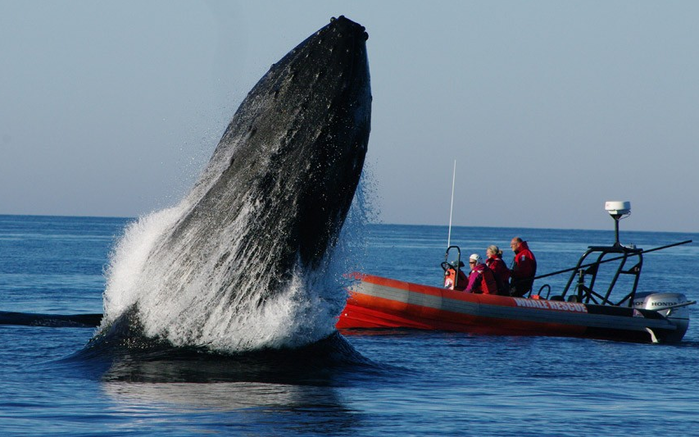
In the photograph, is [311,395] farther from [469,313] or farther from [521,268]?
[521,268]

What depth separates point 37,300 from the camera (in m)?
21.1

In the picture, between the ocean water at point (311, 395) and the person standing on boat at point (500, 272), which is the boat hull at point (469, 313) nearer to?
the person standing on boat at point (500, 272)

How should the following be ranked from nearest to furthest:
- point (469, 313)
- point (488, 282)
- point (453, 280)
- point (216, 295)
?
point (216, 295)
point (469, 313)
point (488, 282)
point (453, 280)

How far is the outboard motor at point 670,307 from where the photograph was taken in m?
18.3

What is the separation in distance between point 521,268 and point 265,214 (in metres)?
11.6

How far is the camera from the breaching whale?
7.38 m

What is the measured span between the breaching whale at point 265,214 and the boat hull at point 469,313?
9427 millimetres

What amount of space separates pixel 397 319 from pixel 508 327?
1940 millimetres

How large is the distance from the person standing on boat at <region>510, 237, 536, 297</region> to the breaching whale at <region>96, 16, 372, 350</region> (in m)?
10.3

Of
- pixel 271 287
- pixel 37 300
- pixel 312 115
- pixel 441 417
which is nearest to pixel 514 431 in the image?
pixel 441 417

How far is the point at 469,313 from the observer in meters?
17.5

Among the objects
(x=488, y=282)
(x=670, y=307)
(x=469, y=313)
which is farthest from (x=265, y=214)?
(x=670, y=307)

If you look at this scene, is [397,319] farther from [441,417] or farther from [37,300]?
[441,417]

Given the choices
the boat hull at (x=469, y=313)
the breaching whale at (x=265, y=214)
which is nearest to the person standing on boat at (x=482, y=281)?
the boat hull at (x=469, y=313)
